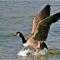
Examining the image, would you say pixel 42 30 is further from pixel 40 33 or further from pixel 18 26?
pixel 18 26

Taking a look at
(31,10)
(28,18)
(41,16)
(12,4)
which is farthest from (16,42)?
(12,4)

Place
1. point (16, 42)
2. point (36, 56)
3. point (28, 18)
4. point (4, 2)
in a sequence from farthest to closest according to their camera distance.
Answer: point (4, 2), point (28, 18), point (16, 42), point (36, 56)

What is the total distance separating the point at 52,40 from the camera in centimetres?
1336

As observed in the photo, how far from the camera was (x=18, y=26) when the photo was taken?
16000 mm

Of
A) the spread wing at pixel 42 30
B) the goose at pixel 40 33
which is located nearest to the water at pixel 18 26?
the goose at pixel 40 33

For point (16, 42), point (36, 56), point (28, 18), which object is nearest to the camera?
A: point (36, 56)

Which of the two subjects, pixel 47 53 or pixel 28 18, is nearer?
pixel 47 53

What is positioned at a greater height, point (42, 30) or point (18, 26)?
point (42, 30)

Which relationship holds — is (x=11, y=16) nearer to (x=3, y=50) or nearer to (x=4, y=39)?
(x=4, y=39)

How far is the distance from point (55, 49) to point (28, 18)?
540cm

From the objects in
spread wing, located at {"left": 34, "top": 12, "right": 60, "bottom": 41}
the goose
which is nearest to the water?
the goose

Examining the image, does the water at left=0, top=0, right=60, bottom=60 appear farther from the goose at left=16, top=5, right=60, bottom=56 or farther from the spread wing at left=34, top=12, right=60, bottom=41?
the spread wing at left=34, top=12, right=60, bottom=41

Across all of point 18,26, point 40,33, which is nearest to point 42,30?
point 40,33

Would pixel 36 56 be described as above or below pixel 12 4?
below
